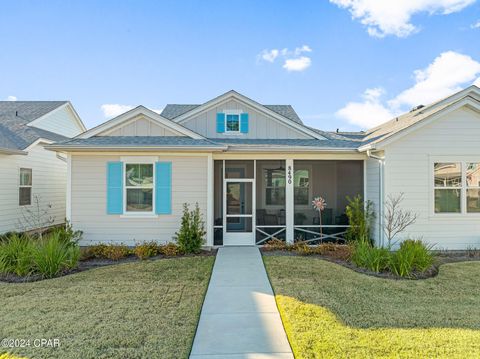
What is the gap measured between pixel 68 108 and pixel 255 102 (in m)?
12.4

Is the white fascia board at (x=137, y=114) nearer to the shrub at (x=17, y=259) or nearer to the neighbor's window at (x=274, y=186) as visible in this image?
the neighbor's window at (x=274, y=186)

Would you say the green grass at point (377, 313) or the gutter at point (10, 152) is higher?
the gutter at point (10, 152)

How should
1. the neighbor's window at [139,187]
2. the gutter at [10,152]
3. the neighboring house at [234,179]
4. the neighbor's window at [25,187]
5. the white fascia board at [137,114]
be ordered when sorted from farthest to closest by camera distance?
the neighbor's window at [25,187], the gutter at [10,152], the white fascia board at [137,114], the neighbor's window at [139,187], the neighboring house at [234,179]

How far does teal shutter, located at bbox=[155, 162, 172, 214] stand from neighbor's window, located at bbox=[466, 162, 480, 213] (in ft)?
30.6

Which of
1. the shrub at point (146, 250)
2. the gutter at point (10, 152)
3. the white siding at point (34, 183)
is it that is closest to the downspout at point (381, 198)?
the shrub at point (146, 250)

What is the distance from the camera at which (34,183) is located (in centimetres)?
1322

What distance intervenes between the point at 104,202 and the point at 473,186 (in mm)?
11608

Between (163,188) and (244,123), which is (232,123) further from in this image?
(163,188)

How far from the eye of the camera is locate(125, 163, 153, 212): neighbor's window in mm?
9914

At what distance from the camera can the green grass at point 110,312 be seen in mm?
4008

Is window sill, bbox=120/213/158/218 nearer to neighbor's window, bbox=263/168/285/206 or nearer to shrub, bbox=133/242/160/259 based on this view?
shrub, bbox=133/242/160/259

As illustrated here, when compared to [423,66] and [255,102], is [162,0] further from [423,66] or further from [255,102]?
[423,66]

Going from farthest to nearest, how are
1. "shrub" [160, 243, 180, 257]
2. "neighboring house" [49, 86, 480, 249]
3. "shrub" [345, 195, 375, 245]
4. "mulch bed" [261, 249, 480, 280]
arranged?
"shrub" [345, 195, 375, 245] < "neighboring house" [49, 86, 480, 249] < "shrub" [160, 243, 180, 257] < "mulch bed" [261, 249, 480, 280]

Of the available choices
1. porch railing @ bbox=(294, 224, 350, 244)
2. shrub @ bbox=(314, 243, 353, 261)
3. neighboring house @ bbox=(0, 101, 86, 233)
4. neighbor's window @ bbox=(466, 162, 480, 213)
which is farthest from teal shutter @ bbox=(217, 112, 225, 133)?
neighbor's window @ bbox=(466, 162, 480, 213)
